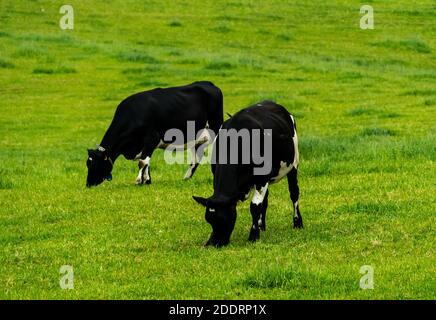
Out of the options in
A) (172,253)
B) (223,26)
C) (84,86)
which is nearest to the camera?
(172,253)

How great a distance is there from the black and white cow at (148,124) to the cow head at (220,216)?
261 inches

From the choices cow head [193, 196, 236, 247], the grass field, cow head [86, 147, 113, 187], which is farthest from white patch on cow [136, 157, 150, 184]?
cow head [193, 196, 236, 247]

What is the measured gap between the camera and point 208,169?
66.9 feet

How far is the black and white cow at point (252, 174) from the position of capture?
475 inches

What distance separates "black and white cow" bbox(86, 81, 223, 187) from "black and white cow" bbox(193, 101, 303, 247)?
222 inches

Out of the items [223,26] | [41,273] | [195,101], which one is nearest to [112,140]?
[195,101]

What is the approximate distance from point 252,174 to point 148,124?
704cm

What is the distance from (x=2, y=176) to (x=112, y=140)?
299 cm

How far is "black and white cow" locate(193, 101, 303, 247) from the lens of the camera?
1208 centimetres

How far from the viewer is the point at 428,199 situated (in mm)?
14805

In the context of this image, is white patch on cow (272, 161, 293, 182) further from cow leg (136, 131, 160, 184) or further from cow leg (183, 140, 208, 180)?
cow leg (183, 140, 208, 180)

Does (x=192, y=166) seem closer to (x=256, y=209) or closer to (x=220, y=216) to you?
(x=256, y=209)

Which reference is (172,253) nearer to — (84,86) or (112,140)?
(112,140)
